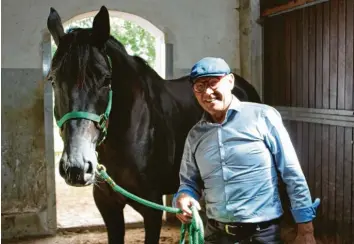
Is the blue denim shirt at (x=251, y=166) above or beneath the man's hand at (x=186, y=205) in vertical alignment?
above

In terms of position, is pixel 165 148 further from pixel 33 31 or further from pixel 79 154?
pixel 33 31

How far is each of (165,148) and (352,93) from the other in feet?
4.55

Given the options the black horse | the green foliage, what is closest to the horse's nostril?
the black horse

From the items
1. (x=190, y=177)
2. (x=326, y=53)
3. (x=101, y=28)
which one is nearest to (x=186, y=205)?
(x=190, y=177)

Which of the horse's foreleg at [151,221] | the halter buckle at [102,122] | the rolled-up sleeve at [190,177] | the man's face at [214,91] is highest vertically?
the man's face at [214,91]

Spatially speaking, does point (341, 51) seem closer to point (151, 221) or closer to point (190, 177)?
point (151, 221)

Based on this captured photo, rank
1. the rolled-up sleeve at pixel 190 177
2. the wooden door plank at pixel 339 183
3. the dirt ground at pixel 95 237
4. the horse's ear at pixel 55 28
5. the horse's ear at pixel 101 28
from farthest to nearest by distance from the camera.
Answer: the dirt ground at pixel 95 237, the wooden door plank at pixel 339 183, the horse's ear at pixel 55 28, the horse's ear at pixel 101 28, the rolled-up sleeve at pixel 190 177

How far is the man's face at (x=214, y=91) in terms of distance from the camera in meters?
1.48

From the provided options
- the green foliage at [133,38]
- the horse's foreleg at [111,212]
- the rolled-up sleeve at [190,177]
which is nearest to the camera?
the rolled-up sleeve at [190,177]

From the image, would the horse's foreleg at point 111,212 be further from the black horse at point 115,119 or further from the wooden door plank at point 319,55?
the wooden door plank at point 319,55

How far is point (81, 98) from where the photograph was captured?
1.90 metres

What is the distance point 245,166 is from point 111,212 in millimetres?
1266

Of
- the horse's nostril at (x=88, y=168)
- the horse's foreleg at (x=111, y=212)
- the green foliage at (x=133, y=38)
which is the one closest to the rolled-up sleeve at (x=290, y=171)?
the horse's nostril at (x=88, y=168)

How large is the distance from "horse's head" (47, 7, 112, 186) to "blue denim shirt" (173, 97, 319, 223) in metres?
0.57
